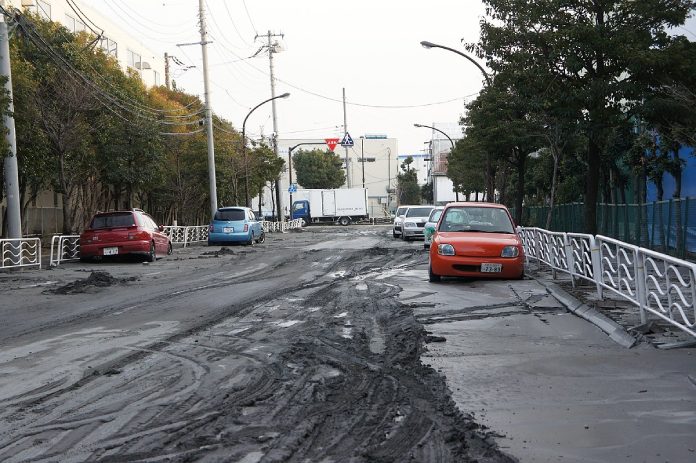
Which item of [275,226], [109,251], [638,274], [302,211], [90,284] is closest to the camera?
[638,274]

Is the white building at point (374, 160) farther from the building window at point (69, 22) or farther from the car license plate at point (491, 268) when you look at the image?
the car license plate at point (491, 268)

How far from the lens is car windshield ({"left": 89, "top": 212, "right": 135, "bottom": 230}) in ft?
70.1

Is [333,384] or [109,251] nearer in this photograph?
[333,384]

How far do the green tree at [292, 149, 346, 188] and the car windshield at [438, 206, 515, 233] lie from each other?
274ft

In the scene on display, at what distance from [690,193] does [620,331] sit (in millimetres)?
15378

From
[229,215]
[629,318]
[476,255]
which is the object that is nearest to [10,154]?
[229,215]

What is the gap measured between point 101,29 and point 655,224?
29693 mm

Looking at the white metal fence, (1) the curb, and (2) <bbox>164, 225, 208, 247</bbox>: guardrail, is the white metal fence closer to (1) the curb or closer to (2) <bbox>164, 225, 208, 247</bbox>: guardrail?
(1) the curb

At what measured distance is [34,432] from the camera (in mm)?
4473

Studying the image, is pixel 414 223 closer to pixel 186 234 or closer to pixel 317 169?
pixel 186 234

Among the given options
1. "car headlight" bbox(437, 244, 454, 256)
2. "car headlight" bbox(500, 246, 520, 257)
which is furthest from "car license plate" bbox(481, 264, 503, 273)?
"car headlight" bbox(437, 244, 454, 256)

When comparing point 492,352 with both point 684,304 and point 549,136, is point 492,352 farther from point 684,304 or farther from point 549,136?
point 549,136

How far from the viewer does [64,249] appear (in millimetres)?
22266

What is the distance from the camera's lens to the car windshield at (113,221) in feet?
70.1
